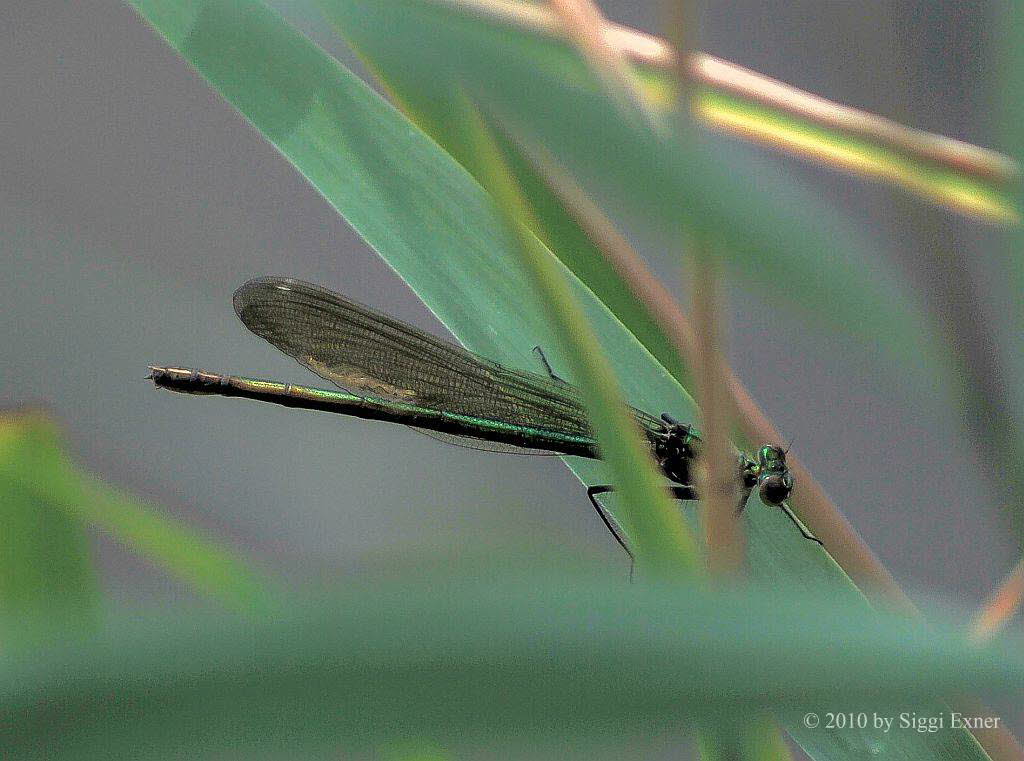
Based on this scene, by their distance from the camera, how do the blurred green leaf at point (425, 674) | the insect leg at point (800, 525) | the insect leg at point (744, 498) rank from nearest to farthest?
the blurred green leaf at point (425, 674), the insect leg at point (800, 525), the insect leg at point (744, 498)

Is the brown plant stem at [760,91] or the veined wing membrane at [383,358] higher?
the brown plant stem at [760,91]

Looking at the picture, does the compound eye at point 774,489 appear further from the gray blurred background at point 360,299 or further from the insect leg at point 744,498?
the gray blurred background at point 360,299

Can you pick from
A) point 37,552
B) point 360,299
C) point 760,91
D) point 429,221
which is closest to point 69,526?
point 37,552

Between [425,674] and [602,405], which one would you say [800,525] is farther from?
[425,674]

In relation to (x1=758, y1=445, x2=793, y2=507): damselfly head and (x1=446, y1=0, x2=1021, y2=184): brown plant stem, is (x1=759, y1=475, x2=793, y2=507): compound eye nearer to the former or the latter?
(x1=758, y1=445, x2=793, y2=507): damselfly head

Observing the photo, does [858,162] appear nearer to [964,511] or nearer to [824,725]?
[824,725]

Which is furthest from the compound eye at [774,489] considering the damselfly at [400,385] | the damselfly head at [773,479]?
the damselfly at [400,385]

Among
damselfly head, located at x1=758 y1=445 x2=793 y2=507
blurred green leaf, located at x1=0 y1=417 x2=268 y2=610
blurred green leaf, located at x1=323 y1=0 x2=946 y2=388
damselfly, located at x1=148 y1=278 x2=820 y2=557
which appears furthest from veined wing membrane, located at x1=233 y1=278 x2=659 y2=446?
blurred green leaf, located at x1=323 y1=0 x2=946 y2=388

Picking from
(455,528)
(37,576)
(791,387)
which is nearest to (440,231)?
(455,528)
